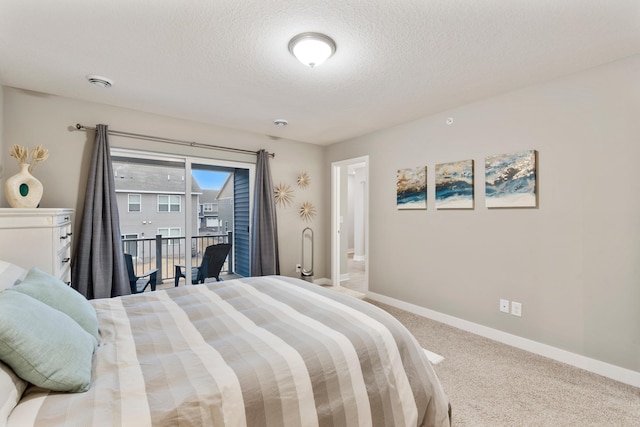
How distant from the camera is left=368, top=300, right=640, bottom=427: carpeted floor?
5.82 ft

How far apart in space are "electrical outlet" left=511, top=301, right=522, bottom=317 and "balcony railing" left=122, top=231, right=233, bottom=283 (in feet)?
11.5

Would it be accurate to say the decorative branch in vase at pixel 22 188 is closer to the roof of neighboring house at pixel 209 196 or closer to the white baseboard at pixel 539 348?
the roof of neighboring house at pixel 209 196

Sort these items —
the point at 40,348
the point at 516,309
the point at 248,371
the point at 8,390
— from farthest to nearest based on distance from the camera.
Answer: the point at 516,309
the point at 248,371
the point at 40,348
the point at 8,390

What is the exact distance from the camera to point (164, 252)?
3830 mm

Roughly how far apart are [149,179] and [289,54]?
8.42ft

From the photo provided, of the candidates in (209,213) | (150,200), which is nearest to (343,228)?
(209,213)

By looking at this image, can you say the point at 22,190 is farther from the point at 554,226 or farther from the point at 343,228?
the point at 554,226

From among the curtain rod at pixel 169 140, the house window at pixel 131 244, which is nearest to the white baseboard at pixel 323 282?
the curtain rod at pixel 169 140

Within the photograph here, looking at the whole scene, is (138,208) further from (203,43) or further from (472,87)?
(472,87)

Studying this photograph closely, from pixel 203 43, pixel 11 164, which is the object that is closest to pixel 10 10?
pixel 203 43

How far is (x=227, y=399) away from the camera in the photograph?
1.00 metres

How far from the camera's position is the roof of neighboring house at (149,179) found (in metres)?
3.40

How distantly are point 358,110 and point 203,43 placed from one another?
5.93ft

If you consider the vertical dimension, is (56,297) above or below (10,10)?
below
